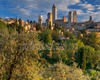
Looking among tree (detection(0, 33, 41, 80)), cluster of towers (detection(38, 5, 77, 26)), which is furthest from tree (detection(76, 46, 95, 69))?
cluster of towers (detection(38, 5, 77, 26))

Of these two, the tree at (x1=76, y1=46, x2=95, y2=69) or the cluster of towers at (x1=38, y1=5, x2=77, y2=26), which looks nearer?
the tree at (x1=76, y1=46, x2=95, y2=69)

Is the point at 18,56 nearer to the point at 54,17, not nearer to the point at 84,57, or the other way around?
the point at 84,57

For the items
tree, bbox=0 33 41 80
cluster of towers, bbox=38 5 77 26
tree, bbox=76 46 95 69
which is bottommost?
tree, bbox=76 46 95 69

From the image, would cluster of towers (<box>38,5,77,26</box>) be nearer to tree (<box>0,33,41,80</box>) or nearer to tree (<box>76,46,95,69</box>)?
tree (<box>76,46,95,69</box>)

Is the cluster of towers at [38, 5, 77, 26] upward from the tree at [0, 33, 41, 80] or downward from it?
upward

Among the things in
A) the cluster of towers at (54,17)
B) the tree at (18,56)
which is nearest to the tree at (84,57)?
the tree at (18,56)

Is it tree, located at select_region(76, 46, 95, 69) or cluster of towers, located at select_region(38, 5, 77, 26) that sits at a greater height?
cluster of towers, located at select_region(38, 5, 77, 26)

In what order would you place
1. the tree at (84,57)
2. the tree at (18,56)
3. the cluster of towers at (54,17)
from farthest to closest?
the cluster of towers at (54,17), the tree at (84,57), the tree at (18,56)

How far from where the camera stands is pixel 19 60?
1545 centimetres

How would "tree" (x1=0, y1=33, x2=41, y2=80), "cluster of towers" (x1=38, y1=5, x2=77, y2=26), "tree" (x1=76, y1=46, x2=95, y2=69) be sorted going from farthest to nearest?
"cluster of towers" (x1=38, y1=5, x2=77, y2=26) < "tree" (x1=76, y1=46, x2=95, y2=69) < "tree" (x1=0, y1=33, x2=41, y2=80)

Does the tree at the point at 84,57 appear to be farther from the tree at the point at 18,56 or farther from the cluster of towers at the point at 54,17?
the cluster of towers at the point at 54,17

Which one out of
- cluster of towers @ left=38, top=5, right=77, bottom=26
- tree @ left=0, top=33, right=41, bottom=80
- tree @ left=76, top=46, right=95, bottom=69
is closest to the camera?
tree @ left=0, top=33, right=41, bottom=80

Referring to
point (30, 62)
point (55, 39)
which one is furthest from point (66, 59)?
point (30, 62)

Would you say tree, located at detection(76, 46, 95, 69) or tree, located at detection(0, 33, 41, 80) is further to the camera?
tree, located at detection(76, 46, 95, 69)
